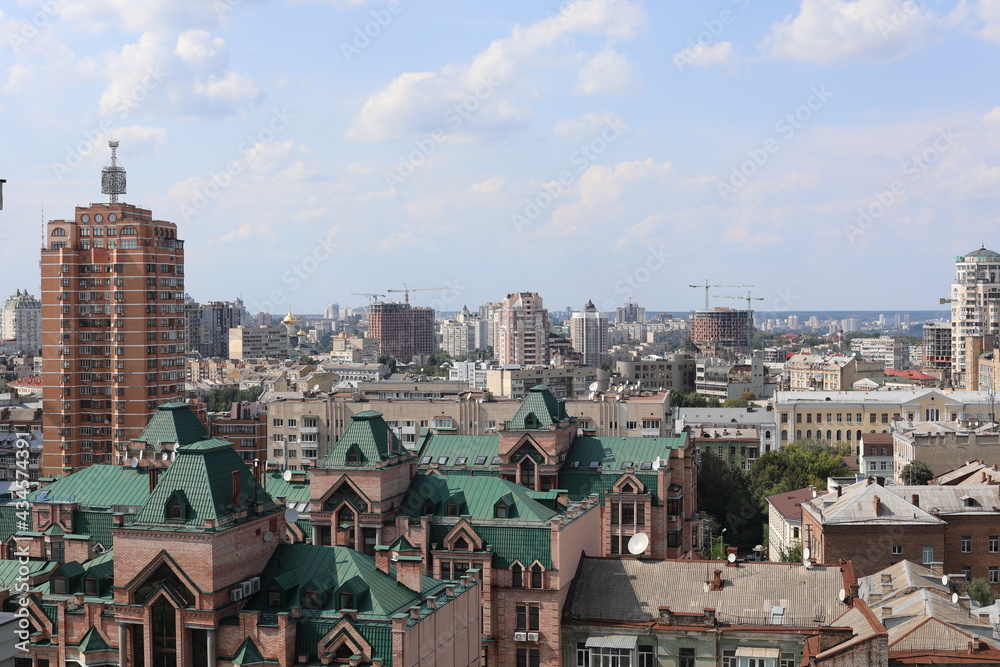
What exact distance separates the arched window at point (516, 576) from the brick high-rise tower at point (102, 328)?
7902cm

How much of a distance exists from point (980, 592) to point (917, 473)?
127 ft

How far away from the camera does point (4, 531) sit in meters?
63.0

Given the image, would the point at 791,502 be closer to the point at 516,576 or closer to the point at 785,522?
the point at 785,522

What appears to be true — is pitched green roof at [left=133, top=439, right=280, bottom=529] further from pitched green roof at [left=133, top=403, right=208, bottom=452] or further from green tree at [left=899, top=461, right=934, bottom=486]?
green tree at [left=899, top=461, right=934, bottom=486]

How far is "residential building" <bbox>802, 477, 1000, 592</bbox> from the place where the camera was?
73.7 m

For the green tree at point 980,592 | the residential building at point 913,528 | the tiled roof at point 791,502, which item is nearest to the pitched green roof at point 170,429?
the residential building at point 913,528

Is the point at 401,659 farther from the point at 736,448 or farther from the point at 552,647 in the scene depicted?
the point at 736,448

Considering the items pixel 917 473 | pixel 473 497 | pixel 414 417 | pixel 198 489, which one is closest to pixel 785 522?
pixel 917 473

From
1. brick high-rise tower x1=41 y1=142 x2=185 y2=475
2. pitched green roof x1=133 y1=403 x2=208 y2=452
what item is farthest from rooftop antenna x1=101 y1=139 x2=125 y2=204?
pitched green roof x1=133 y1=403 x2=208 y2=452

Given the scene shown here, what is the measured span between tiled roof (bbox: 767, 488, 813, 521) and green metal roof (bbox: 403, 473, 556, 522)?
131ft

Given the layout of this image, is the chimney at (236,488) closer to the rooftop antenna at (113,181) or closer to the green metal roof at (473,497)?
the green metal roof at (473,497)

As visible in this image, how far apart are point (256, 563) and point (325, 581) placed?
347 centimetres

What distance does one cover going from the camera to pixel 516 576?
179ft

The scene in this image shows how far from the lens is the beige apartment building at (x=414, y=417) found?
12394 cm
